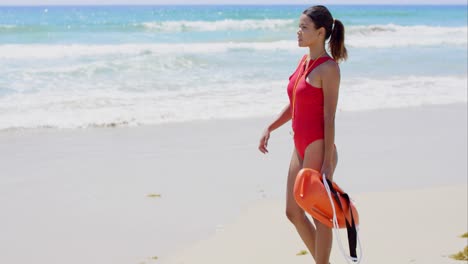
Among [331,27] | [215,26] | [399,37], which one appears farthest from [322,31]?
[215,26]

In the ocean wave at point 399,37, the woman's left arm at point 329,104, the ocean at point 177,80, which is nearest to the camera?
the woman's left arm at point 329,104

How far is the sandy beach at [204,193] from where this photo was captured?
5.01m

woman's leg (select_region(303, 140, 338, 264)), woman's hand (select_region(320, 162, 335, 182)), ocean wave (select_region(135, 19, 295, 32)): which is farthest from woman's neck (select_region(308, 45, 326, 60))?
ocean wave (select_region(135, 19, 295, 32))

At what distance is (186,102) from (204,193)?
19.7ft

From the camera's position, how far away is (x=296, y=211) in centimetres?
383

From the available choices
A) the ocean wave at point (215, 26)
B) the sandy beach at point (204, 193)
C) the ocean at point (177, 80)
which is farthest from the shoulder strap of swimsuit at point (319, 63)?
the ocean wave at point (215, 26)

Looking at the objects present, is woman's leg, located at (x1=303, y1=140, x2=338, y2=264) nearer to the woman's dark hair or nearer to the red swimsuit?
the red swimsuit

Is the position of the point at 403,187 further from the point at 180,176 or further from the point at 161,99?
the point at 161,99

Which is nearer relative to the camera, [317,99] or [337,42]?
[317,99]

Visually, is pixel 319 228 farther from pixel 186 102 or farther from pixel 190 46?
pixel 190 46

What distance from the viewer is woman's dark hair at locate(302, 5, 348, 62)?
362 centimetres

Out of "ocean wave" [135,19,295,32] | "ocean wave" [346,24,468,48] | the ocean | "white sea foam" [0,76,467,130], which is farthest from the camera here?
"ocean wave" [135,19,295,32]

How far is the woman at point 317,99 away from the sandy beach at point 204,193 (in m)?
1.12

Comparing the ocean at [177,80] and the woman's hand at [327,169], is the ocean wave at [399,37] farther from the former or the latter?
the woman's hand at [327,169]
